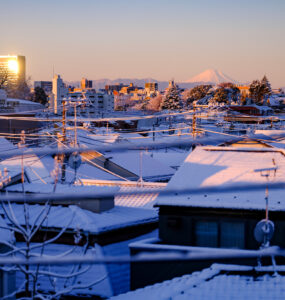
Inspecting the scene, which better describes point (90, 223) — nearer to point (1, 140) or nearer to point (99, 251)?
point (99, 251)

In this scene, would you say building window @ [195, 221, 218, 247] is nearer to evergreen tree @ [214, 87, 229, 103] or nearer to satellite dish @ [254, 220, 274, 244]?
satellite dish @ [254, 220, 274, 244]

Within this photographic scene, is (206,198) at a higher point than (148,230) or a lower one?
higher

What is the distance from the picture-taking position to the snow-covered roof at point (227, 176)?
5.32 meters

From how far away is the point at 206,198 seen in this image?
547 centimetres

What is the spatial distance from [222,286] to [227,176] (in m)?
2.08

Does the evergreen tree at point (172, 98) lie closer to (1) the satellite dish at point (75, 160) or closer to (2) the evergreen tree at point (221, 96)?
(2) the evergreen tree at point (221, 96)

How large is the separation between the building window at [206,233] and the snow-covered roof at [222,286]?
0.69m

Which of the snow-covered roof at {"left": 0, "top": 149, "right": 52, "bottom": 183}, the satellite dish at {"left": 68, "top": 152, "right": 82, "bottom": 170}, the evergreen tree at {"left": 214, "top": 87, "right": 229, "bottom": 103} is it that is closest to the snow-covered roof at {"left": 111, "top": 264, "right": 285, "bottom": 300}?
the satellite dish at {"left": 68, "top": 152, "right": 82, "bottom": 170}

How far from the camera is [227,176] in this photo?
615cm

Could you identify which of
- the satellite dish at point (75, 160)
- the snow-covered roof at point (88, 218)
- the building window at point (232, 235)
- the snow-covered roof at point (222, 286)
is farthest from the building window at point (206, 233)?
the satellite dish at point (75, 160)

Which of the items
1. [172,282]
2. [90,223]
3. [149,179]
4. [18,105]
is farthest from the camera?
[18,105]

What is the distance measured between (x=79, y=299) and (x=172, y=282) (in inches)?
54.0

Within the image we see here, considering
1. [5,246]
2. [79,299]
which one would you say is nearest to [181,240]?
[79,299]

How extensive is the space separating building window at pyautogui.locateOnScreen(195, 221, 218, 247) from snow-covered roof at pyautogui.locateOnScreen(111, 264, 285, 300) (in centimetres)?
69
